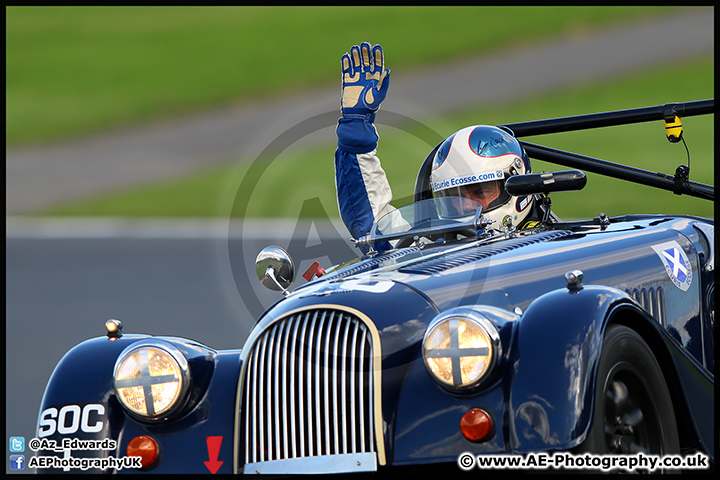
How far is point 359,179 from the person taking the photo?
5758 millimetres

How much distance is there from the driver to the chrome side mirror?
33.1 inches

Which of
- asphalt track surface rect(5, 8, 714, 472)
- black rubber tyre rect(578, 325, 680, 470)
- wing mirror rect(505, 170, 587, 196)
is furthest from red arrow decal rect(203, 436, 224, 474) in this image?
wing mirror rect(505, 170, 587, 196)

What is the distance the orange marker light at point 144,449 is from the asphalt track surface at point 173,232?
50cm

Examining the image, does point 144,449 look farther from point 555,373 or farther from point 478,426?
point 555,373

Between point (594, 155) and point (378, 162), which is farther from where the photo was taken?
point (594, 155)

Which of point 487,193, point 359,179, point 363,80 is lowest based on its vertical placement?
point 487,193

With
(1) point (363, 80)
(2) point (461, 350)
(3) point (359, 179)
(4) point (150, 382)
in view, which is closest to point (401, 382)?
(2) point (461, 350)

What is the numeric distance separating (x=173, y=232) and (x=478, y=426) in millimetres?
11348

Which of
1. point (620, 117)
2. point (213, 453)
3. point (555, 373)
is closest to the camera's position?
point (555, 373)

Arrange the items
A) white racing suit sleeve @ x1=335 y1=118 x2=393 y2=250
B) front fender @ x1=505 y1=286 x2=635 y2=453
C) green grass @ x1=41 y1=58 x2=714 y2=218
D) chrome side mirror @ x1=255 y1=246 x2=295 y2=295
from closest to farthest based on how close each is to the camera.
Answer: front fender @ x1=505 y1=286 x2=635 y2=453, chrome side mirror @ x1=255 y1=246 x2=295 y2=295, white racing suit sleeve @ x1=335 y1=118 x2=393 y2=250, green grass @ x1=41 y1=58 x2=714 y2=218

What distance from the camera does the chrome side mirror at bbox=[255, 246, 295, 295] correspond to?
192 inches

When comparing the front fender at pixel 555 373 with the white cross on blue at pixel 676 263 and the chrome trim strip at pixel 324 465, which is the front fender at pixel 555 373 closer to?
the chrome trim strip at pixel 324 465

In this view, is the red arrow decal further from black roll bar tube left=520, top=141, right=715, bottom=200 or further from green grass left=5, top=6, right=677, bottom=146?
green grass left=5, top=6, right=677, bottom=146

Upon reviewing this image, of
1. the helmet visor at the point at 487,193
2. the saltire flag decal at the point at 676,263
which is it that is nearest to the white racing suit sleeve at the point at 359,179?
the helmet visor at the point at 487,193
